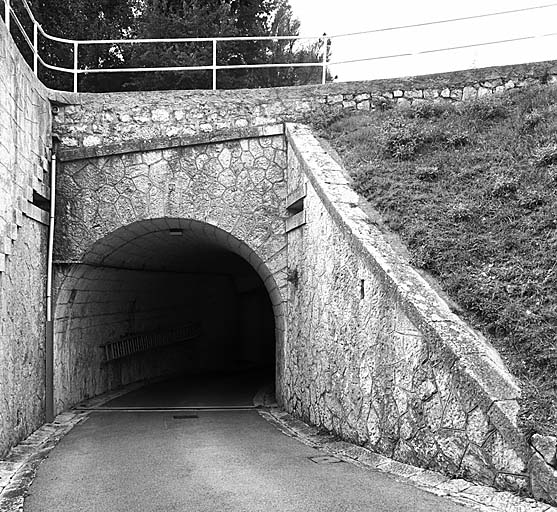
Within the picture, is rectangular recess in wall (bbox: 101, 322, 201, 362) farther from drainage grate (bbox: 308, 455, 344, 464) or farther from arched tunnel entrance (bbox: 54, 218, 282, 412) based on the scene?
drainage grate (bbox: 308, 455, 344, 464)

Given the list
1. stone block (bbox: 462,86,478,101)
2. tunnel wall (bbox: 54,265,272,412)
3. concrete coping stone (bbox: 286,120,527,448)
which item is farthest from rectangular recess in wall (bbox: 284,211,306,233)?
stone block (bbox: 462,86,478,101)

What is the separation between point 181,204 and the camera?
11.1 m

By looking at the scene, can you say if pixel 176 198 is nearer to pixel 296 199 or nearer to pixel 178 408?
pixel 296 199

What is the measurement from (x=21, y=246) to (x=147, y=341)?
664cm

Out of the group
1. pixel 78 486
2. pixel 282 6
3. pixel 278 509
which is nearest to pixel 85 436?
pixel 78 486

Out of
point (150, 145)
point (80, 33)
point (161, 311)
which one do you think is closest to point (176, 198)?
point (150, 145)

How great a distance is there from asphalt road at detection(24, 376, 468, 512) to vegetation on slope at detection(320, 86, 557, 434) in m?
1.67

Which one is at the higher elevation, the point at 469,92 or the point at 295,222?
the point at 469,92

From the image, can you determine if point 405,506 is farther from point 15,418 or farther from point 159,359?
point 159,359

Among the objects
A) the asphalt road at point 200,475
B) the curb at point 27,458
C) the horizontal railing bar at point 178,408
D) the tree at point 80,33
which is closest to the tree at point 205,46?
the tree at point 80,33

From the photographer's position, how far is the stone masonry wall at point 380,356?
5598 mm

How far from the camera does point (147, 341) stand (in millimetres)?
15523

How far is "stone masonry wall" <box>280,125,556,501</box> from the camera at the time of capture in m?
5.60

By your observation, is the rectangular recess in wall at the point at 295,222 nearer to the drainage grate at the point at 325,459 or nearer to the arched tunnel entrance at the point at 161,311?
the arched tunnel entrance at the point at 161,311
